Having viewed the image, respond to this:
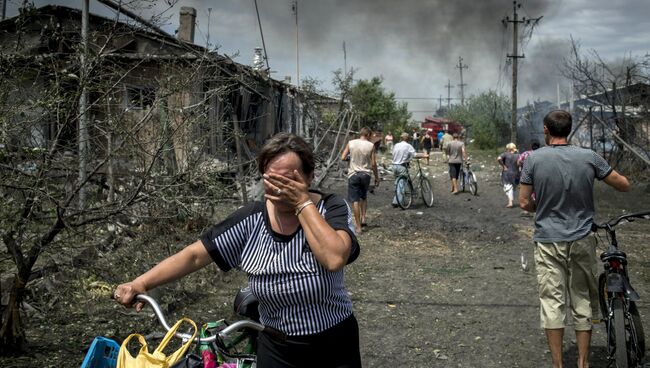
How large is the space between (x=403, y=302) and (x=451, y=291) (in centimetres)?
76

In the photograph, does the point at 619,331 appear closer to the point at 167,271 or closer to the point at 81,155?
the point at 167,271

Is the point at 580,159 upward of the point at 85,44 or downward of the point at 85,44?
downward

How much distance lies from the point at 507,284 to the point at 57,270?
16.8 ft

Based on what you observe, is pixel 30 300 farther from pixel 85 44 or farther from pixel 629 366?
pixel 629 366

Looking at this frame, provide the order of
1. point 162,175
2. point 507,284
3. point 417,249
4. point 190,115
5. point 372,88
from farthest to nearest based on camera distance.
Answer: point 372,88
point 417,249
point 507,284
point 190,115
point 162,175

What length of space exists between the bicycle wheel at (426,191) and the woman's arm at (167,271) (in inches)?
476

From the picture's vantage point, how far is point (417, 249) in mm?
10047

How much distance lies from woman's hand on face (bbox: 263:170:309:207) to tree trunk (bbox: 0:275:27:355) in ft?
9.33

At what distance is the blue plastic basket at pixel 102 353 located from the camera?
221cm

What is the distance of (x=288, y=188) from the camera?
7.88 feet

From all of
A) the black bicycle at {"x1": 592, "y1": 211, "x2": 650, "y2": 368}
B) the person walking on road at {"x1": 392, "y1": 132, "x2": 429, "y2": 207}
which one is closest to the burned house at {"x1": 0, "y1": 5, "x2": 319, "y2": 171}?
the black bicycle at {"x1": 592, "y1": 211, "x2": 650, "y2": 368}

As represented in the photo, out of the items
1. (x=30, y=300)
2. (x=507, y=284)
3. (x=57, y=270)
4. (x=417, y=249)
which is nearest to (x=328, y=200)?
(x=57, y=270)

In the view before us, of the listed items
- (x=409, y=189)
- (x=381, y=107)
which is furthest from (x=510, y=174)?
(x=381, y=107)

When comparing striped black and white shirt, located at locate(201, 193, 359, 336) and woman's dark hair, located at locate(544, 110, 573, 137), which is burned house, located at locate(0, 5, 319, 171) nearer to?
striped black and white shirt, located at locate(201, 193, 359, 336)
